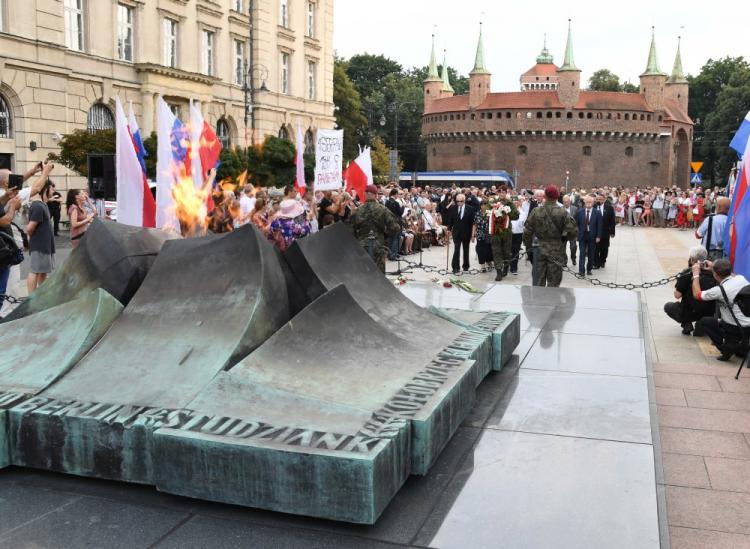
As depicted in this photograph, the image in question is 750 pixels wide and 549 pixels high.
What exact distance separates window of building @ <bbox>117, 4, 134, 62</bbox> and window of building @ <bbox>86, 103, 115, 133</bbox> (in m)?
2.35

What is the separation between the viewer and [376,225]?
12.4 m

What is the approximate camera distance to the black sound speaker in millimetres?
12602

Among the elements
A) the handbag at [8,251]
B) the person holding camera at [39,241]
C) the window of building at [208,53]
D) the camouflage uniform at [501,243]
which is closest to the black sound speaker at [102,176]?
the person holding camera at [39,241]

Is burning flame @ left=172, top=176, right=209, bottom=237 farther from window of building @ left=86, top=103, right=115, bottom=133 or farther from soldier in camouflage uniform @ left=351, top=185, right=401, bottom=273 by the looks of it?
window of building @ left=86, top=103, right=115, bottom=133

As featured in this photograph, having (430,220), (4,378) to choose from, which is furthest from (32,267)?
(430,220)

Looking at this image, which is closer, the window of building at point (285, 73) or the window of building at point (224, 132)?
the window of building at point (224, 132)

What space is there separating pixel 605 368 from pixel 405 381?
2.45m

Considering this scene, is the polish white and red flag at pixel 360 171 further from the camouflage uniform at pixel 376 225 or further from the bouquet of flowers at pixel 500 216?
the camouflage uniform at pixel 376 225

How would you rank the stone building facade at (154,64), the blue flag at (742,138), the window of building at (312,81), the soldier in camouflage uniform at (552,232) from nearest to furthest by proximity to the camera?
the blue flag at (742,138) → the soldier in camouflage uniform at (552,232) → the stone building facade at (154,64) → the window of building at (312,81)

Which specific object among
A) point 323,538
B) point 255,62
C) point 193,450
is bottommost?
point 323,538

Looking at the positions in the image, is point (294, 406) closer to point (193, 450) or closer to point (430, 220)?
point (193, 450)

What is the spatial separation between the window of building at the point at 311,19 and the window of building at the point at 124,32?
15.2 metres

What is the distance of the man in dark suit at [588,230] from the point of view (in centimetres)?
1662

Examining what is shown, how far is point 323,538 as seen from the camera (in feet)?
11.4
